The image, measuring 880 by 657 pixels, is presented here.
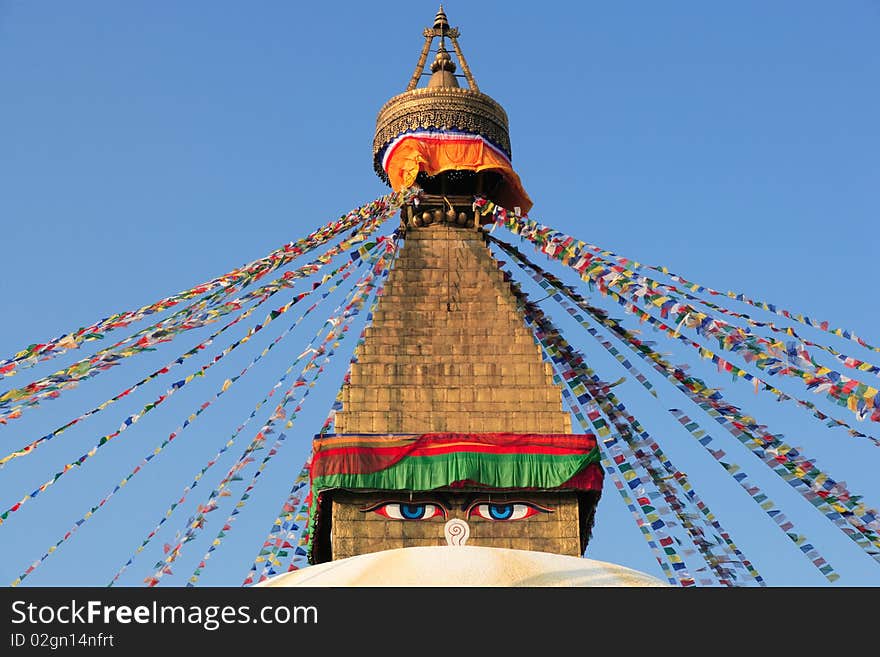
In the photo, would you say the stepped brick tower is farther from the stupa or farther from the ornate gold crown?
the ornate gold crown

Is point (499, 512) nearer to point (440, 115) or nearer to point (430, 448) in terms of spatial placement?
point (430, 448)

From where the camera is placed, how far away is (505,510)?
1536 centimetres

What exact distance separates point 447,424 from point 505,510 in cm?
137

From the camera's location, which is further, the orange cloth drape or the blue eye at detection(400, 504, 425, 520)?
the orange cloth drape

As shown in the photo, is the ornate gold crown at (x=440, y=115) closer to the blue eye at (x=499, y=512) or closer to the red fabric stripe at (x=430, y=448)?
the red fabric stripe at (x=430, y=448)

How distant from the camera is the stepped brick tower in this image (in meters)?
15.3

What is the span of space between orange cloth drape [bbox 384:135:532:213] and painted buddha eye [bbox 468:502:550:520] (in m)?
5.48

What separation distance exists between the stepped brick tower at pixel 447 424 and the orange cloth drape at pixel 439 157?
1.5 inches

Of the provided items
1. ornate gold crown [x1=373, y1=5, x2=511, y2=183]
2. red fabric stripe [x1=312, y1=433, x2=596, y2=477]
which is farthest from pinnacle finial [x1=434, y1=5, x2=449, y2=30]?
red fabric stripe [x1=312, y1=433, x2=596, y2=477]

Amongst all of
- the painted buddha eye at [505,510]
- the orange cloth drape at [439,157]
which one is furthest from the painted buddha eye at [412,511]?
the orange cloth drape at [439,157]

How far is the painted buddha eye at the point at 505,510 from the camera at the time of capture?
15.3m

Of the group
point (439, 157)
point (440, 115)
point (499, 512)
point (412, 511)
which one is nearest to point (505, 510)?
point (499, 512)
